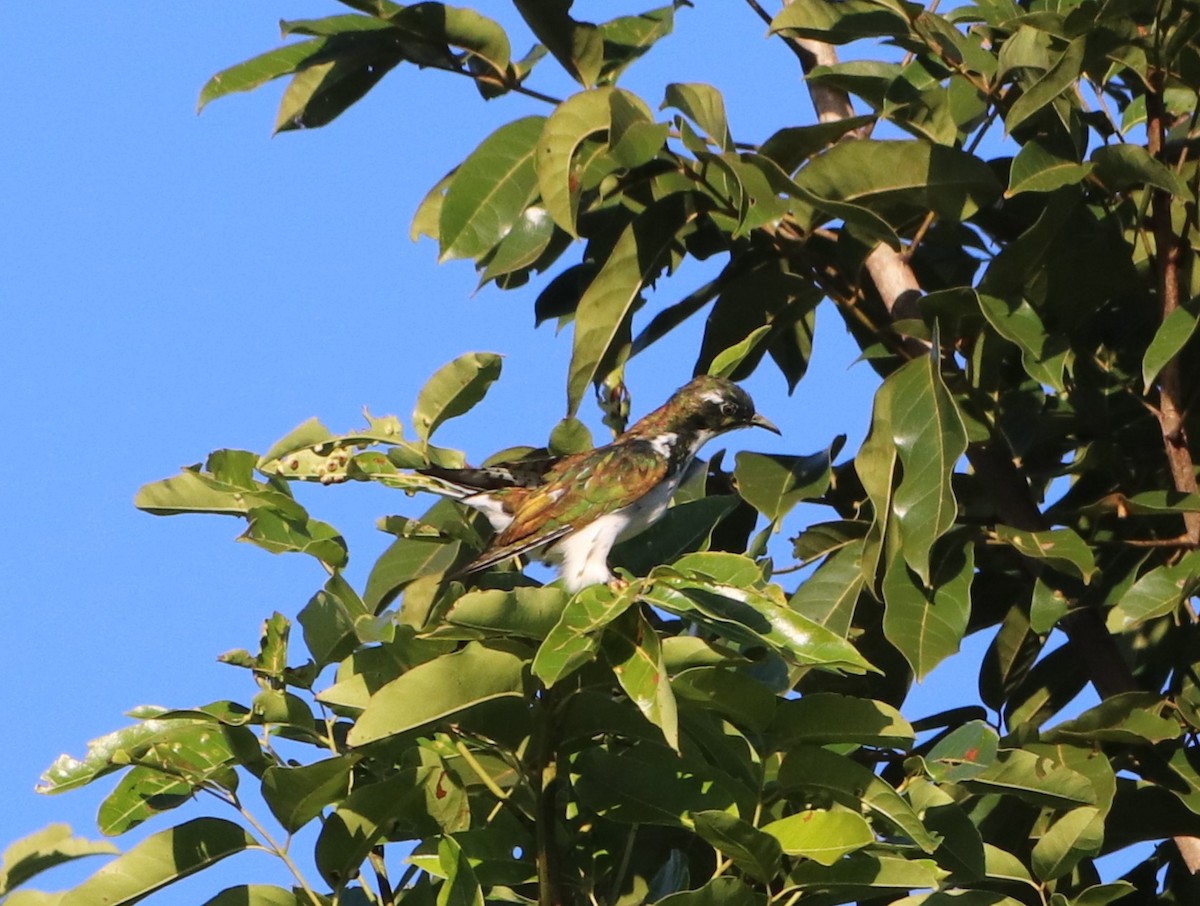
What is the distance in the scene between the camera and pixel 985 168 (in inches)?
164

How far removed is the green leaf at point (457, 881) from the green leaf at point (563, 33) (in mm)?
2241

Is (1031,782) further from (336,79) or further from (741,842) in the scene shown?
(336,79)

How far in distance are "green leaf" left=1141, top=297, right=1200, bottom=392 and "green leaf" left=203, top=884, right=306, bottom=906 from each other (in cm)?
216

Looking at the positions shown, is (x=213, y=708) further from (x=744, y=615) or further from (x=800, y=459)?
(x=800, y=459)

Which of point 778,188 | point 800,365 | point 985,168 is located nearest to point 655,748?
point 778,188

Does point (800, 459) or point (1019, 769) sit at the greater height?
point (800, 459)

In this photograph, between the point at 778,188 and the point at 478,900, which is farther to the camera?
the point at 778,188

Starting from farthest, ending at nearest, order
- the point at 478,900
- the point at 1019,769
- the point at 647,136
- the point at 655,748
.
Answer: the point at 647,136 → the point at 1019,769 → the point at 655,748 → the point at 478,900

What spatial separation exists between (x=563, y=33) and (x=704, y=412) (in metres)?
1.50

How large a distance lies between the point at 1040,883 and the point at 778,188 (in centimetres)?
165

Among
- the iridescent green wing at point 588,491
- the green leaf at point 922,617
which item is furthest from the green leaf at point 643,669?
the iridescent green wing at point 588,491

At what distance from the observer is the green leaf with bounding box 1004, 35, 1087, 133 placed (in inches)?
146

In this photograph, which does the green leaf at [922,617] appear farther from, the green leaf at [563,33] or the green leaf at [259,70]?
the green leaf at [259,70]

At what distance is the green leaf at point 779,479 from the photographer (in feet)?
14.3
